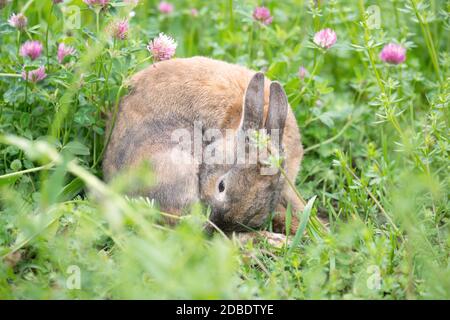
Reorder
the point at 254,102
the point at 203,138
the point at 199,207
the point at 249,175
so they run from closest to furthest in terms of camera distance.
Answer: the point at 199,207, the point at 249,175, the point at 254,102, the point at 203,138

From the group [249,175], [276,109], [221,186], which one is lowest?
[221,186]

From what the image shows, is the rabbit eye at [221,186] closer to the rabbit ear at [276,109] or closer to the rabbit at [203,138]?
the rabbit at [203,138]

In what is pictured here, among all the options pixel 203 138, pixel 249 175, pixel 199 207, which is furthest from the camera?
pixel 203 138

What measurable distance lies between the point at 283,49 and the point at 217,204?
206cm

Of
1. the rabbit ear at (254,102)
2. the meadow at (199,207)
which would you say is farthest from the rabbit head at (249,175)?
the meadow at (199,207)

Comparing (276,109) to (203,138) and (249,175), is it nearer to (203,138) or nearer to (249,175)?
(249,175)

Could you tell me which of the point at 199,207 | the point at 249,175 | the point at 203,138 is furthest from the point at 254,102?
the point at 199,207

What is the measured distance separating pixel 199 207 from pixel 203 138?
1.25 metres

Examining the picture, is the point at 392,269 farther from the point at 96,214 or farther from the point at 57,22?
the point at 57,22

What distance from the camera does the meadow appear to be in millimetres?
3240

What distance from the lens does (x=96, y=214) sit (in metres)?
3.63

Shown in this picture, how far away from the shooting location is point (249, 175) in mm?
4176
